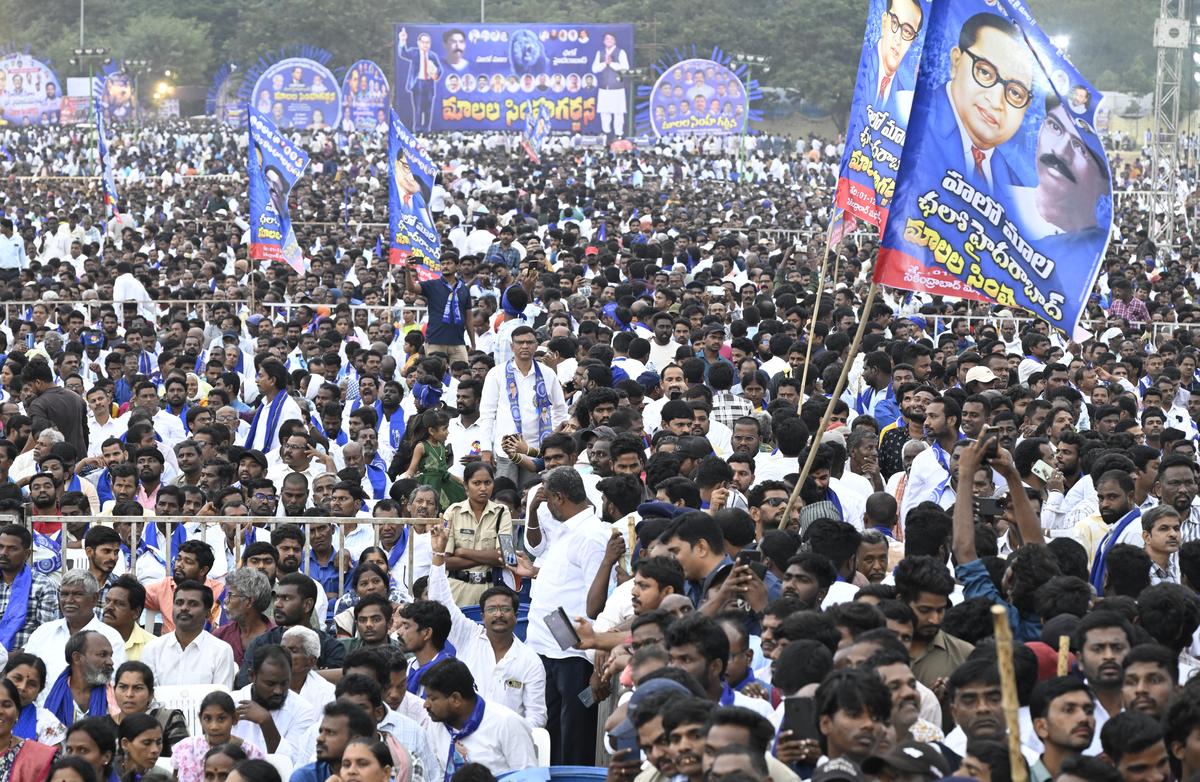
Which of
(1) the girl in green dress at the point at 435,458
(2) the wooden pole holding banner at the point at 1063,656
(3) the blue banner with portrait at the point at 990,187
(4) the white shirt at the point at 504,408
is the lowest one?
(1) the girl in green dress at the point at 435,458

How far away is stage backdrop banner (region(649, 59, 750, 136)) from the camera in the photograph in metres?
45.7

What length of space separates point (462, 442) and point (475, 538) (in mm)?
2463

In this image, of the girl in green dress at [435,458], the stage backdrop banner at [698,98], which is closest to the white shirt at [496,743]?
the girl in green dress at [435,458]

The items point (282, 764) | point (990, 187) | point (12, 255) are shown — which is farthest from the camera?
point (12, 255)

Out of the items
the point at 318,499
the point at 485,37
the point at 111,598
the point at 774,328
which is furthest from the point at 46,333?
the point at 485,37

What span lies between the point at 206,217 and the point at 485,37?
86.7 feet

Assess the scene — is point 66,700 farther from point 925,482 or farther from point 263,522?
point 925,482

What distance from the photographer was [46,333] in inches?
631

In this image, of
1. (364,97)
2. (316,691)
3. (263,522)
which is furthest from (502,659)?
(364,97)

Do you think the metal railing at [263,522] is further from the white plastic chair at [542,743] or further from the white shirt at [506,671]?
the white plastic chair at [542,743]

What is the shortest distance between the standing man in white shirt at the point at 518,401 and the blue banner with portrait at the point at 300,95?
1834 inches

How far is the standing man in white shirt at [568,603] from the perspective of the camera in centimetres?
749

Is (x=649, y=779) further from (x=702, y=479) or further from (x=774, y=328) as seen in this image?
(x=774, y=328)

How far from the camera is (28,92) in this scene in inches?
2562
